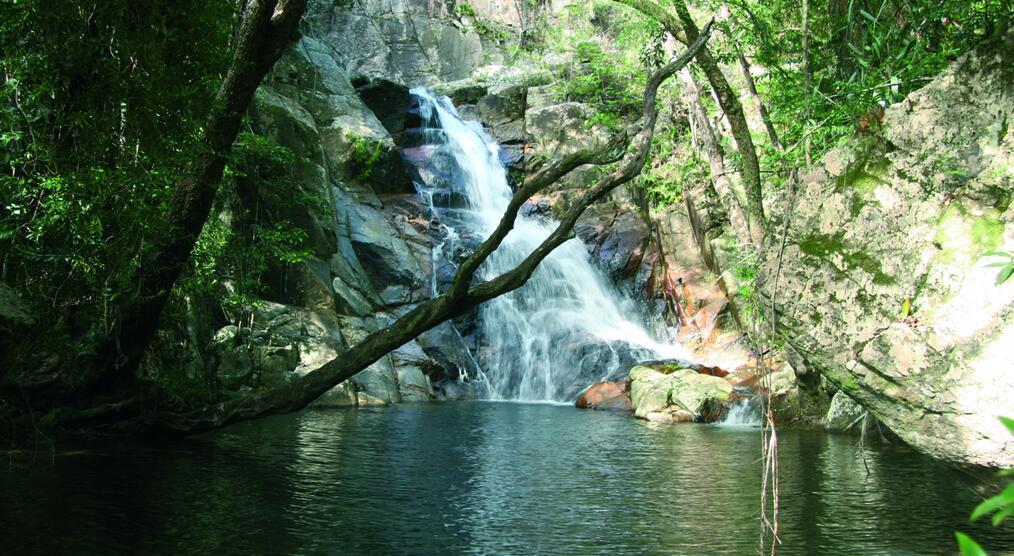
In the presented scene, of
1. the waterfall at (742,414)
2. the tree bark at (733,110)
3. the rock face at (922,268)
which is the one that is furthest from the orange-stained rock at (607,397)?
the rock face at (922,268)

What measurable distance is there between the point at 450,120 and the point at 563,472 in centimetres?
2161

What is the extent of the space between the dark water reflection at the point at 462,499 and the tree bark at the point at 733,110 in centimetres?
328

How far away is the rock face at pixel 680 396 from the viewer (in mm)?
14953

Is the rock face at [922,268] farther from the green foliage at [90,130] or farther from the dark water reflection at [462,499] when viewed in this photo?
the green foliage at [90,130]

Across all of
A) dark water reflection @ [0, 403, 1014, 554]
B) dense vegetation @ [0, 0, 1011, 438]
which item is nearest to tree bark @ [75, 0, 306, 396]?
dense vegetation @ [0, 0, 1011, 438]

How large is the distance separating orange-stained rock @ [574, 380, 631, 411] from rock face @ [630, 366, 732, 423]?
56 cm

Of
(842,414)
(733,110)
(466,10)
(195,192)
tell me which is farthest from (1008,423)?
(466,10)

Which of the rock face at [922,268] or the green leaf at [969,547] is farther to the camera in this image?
the rock face at [922,268]

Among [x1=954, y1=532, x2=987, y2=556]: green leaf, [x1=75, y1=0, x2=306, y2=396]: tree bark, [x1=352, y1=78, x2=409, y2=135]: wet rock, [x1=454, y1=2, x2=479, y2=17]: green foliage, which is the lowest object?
[x1=954, y1=532, x2=987, y2=556]: green leaf

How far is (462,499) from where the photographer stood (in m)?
6.95

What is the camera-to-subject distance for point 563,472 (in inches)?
335

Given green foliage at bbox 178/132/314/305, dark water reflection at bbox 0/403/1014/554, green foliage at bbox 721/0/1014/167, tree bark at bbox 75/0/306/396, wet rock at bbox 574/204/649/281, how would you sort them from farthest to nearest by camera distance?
wet rock at bbox 574/204/649/281
green foliage at bbox 178/132/314/305
tree bark at bbox 75/0/306/396
green foliage at bbox 721/0/1014/167
dark water reflection at bbox 0/403/1014/554

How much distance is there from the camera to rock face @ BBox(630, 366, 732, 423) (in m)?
15.0

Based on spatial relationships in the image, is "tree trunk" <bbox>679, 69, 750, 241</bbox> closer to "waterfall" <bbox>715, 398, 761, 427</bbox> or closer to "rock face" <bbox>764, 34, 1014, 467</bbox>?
"waterfall" <bbox>715, 398, 761, 427</bbox>
